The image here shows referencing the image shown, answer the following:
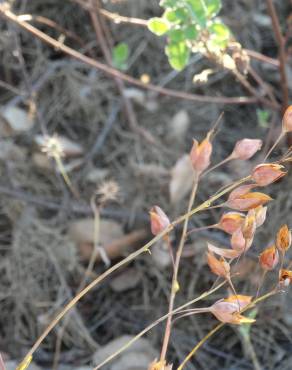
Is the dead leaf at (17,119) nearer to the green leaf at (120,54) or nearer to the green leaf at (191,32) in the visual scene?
the green leaf at (120,54)

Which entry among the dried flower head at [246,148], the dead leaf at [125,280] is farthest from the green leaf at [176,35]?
the dead leaf at [125,280]

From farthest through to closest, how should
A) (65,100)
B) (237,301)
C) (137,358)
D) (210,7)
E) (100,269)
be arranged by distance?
(65,100) → (100,269) → (137,358) → (210,7) → (237,301)

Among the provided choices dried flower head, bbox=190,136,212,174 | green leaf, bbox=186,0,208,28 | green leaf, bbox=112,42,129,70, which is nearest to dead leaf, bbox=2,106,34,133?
green leaf, bbox=112,42,129,70

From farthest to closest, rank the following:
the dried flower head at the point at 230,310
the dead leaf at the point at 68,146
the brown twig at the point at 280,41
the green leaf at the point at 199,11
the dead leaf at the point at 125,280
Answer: the dead leaf at the point at 68,146
the dead leaf at the point at 125,280
the brown twig at the point at 280,41
the green leaf at the point at 199,11
the dried flower head at the point at 230,310

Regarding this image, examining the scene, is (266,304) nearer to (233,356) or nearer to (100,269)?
(233,356)

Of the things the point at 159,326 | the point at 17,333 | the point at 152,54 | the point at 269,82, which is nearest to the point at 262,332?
the point at 159,326

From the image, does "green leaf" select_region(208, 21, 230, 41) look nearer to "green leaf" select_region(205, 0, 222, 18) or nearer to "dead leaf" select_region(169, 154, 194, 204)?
"green leaf" select_region(205, 0, 222, 18)

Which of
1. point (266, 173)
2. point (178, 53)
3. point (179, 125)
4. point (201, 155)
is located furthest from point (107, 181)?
point (266, 173)

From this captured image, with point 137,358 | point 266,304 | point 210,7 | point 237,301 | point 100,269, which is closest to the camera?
point 237,301
